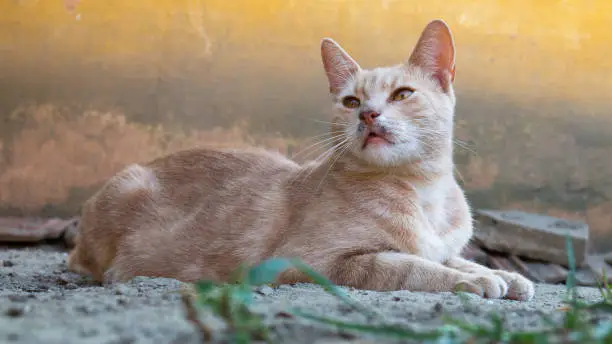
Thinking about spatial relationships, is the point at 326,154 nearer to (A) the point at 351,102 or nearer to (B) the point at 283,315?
(A) the point at 351,102

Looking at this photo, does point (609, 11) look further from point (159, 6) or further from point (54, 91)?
point (54, 91)

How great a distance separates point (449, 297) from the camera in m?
2.41

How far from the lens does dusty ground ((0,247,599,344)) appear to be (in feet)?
4.71

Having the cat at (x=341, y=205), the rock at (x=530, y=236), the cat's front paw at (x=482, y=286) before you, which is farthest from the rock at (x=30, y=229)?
the cat's front paw at (x=482, y=286)

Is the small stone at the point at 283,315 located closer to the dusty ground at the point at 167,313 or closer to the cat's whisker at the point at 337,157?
the dusty ground at the point at 167,313

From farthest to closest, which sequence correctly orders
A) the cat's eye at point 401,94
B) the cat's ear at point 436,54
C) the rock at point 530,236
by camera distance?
1. the rock at point 530,236
2. the cat's ear at point 436,54
3. the cat's eye at point 401,94

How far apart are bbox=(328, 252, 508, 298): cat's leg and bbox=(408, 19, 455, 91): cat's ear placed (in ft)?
2.88

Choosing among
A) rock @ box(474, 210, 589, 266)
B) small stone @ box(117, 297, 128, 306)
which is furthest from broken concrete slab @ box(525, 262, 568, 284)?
small stone @ box(117, 297, 128, 306)

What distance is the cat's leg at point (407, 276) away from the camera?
2590 millimetres

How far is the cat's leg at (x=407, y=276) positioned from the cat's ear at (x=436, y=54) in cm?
88

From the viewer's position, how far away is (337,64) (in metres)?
3.38

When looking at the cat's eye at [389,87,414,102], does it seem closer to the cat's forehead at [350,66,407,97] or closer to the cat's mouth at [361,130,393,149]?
the cat's forehead at [350,66,407,97]

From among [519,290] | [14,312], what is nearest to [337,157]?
[519,290]

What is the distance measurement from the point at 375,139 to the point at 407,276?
0.58m
